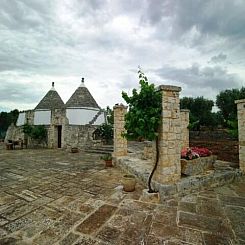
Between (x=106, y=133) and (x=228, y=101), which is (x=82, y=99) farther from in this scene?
(x=228, y=101)

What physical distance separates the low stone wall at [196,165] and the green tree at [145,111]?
42.0 inches

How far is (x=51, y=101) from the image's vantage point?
18.5 metres

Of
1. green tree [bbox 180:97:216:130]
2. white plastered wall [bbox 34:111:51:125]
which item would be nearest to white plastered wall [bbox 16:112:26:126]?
white plastered wall [bbox 34:111:51:125]

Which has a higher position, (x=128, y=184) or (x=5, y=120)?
(x=5, y=120)

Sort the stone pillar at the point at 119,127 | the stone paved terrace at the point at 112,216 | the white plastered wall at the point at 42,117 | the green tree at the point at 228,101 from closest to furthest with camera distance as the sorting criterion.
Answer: the stone paved terrace at the point at 112,216
the stone pillar at the point at 119,127
the white plastered wall at the point at 42,117
the green tree at the point at 228,101

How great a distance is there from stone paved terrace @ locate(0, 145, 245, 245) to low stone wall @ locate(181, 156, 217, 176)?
60 centimetres

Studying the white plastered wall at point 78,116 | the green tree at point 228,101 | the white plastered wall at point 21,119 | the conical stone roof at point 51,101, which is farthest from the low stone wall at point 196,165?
the white plastered wall at point 21,119

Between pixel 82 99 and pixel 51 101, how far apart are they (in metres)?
3.67

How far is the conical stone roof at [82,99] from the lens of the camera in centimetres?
1672

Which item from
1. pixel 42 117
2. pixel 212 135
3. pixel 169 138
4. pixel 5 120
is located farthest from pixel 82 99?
pixel 5 120

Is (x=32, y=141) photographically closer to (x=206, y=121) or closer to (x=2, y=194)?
(x=2, y=194)

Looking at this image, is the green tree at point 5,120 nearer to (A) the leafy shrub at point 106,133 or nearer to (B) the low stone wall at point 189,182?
(A) the leafy shrub at point 106,133

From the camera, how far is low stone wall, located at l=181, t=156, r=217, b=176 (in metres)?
4.69

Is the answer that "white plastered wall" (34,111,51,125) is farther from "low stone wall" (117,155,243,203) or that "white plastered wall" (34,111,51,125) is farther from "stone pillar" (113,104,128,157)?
"low stone wall" (117,155,243,203)
